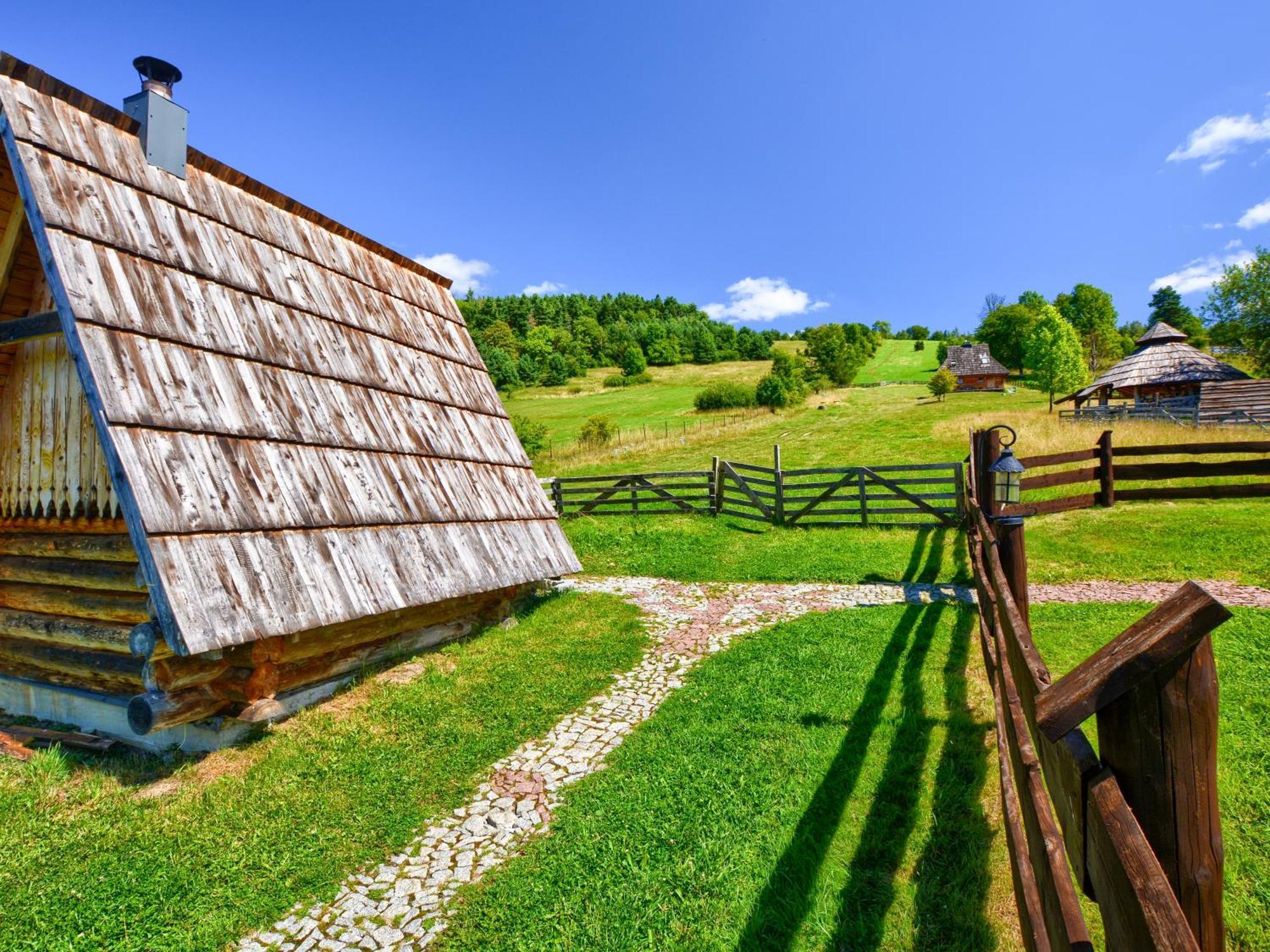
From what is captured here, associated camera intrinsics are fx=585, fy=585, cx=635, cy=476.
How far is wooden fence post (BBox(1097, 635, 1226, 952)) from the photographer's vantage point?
1.18 m

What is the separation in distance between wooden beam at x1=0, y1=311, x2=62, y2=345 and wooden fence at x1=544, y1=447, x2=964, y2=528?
A: 11476mm

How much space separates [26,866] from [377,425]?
4.62 meters

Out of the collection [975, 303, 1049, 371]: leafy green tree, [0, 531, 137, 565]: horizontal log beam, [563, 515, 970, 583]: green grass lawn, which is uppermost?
[975, 303, 1049, 371]: leafy green tree

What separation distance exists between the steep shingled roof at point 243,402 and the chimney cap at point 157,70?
607 mm

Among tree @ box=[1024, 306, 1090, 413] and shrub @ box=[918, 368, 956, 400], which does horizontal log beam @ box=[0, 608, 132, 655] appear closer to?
shrub @ box=[918, 368, 956, 400]

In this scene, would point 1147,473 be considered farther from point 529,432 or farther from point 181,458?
point 529,432

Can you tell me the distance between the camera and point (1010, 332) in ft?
225

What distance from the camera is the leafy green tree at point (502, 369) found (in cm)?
5922

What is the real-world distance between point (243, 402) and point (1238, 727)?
873cm

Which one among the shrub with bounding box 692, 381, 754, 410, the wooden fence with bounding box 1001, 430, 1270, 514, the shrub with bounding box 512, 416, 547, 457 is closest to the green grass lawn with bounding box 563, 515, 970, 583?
the wooden fence with bounding box 1001, 430, 1270, 514

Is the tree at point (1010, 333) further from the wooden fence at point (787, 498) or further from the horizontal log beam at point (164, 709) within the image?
the horizontal log beam at point (164, 709)

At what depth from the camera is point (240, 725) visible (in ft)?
17.6

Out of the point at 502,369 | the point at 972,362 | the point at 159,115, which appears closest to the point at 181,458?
the point at 159,115

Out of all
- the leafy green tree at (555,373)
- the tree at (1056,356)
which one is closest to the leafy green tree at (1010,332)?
the tree at (1056,356)
